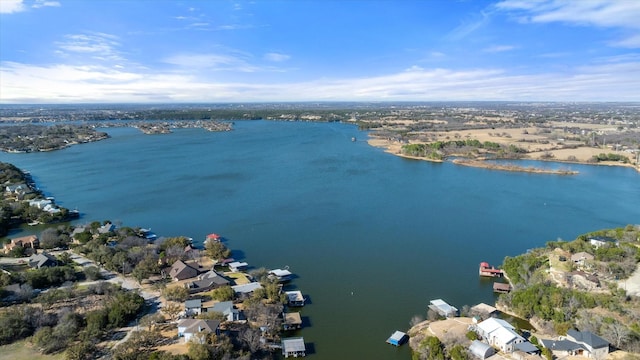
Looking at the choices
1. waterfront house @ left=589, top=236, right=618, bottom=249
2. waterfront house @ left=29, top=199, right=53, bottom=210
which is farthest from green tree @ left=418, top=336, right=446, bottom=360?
waterfront house @ left=29, top=199, right=53, bottom=210

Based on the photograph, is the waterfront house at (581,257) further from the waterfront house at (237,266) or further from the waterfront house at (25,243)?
the waterfront house at (25,243)

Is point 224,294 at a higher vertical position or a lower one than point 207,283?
higher

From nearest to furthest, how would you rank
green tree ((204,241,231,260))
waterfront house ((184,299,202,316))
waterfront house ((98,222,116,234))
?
waterfront house ((184,299,202,316))
green tree ((204,241,231,260))
waterfront house ((98,222,116,234))

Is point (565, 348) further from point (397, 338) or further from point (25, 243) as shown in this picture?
point (25, 243)

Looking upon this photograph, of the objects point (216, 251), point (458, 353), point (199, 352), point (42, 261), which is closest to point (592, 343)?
point (458, 353)

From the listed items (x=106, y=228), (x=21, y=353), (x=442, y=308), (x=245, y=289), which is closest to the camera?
(x=21, y=353)

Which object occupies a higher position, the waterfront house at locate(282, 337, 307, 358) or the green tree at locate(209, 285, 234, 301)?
the green tree at locate(209, 285, 234, 301)

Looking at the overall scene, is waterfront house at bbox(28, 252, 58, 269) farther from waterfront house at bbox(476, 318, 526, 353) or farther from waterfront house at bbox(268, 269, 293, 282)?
waterfront house at bbox(476, 318, 526, 353)
